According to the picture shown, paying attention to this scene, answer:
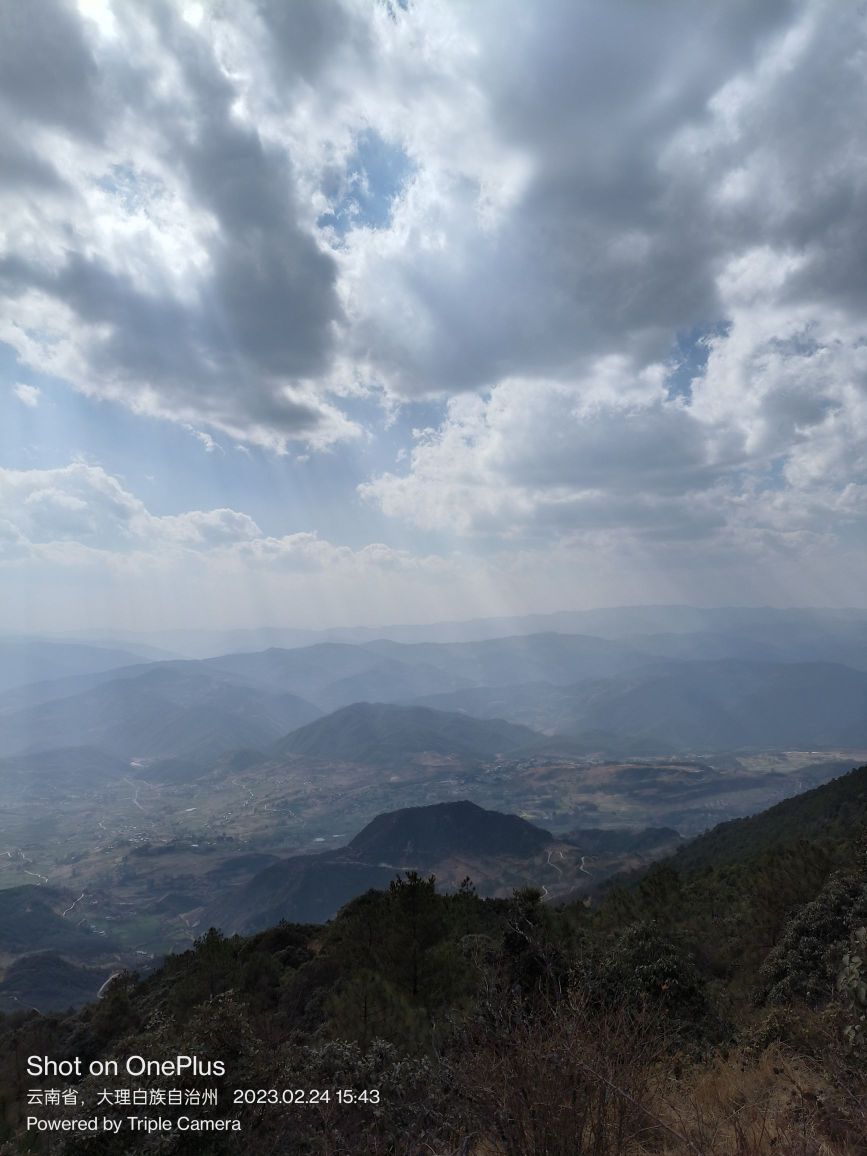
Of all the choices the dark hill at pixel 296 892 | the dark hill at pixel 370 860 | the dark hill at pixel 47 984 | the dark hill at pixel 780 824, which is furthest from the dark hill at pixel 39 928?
the dark hill at pixel 780 824

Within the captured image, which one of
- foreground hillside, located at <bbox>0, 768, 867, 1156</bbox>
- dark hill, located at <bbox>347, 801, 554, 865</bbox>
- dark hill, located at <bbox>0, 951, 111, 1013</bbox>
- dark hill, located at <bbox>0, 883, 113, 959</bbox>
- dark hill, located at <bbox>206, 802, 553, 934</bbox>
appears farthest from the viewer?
dark hill, located at <bbox>347, 801, 554, 865</bbox>

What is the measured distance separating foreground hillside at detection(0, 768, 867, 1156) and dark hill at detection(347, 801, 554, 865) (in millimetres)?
145571

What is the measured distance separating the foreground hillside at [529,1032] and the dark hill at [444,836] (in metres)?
146

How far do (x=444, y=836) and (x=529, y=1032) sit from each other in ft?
582

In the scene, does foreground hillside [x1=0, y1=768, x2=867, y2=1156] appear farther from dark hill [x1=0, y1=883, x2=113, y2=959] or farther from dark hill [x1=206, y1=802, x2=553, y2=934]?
dark hill [x1=0, y1=883, x2=113, y2=959]

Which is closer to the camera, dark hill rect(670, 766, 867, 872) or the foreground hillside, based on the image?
the foreground hillside

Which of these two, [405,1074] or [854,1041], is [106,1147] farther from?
[854,1041]

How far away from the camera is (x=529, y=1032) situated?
576 centimetres

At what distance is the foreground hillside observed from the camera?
540 cm

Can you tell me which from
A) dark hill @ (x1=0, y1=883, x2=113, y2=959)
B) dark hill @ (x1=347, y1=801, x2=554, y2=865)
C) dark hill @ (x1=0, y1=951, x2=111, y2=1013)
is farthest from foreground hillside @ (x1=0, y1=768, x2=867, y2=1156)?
dark hill @ (x1=347, y1=801, x2=554, y2=865)

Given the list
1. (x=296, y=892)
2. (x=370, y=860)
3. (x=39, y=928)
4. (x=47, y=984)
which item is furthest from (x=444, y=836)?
(x=39, y=928)

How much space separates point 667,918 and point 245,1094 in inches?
935

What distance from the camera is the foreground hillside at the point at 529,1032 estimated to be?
540 cm

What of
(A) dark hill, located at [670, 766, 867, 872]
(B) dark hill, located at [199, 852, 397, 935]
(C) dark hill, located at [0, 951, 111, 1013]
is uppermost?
(A) dark hill, located at [670, 766, 867, 872]
